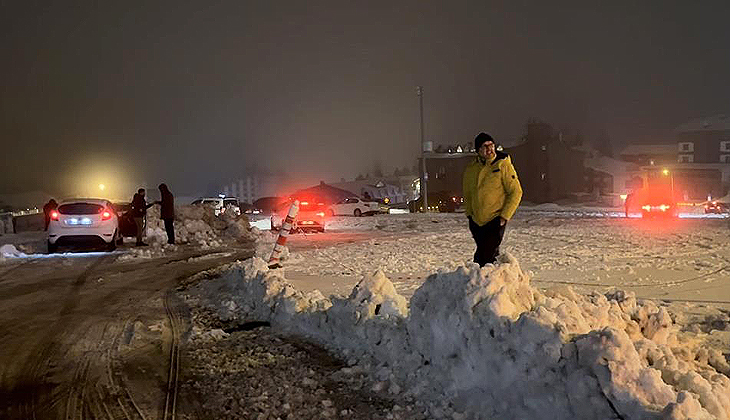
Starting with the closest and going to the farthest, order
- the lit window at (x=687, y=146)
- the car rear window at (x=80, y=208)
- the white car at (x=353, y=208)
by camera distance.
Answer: the car rear window at (x=80, y=208) < the white car at (x=353, y=208) < the lit window at (x=687, y=146)

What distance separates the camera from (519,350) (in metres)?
4.41

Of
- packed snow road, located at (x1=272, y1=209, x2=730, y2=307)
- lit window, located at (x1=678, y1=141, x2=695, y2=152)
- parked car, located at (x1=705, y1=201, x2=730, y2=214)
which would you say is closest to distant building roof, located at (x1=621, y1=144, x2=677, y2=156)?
lit window, located at (x1=678, y1=141, x2=695, y2=152)

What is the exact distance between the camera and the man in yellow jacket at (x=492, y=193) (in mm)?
7070

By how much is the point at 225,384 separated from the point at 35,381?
187 centimetres

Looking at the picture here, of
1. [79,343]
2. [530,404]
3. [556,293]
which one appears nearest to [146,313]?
[79,343]

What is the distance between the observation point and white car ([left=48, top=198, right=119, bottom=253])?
1758 centimetres

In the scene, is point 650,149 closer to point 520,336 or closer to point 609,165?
point 609,165

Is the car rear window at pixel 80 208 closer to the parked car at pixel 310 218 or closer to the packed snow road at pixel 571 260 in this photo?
the packed snow road at pixel 571 260

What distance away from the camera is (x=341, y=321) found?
665cm

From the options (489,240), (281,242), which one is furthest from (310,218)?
(489,240)

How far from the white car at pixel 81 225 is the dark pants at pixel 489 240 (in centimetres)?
1381

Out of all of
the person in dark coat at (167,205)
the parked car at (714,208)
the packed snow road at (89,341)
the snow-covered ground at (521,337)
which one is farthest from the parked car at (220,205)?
the parked car at (714,208)

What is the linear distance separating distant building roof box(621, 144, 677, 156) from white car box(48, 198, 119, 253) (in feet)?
238

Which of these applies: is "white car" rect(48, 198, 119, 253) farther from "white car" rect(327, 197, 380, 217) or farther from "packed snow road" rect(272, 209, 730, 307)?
"white car" rect(327, 197, 380, 217)
